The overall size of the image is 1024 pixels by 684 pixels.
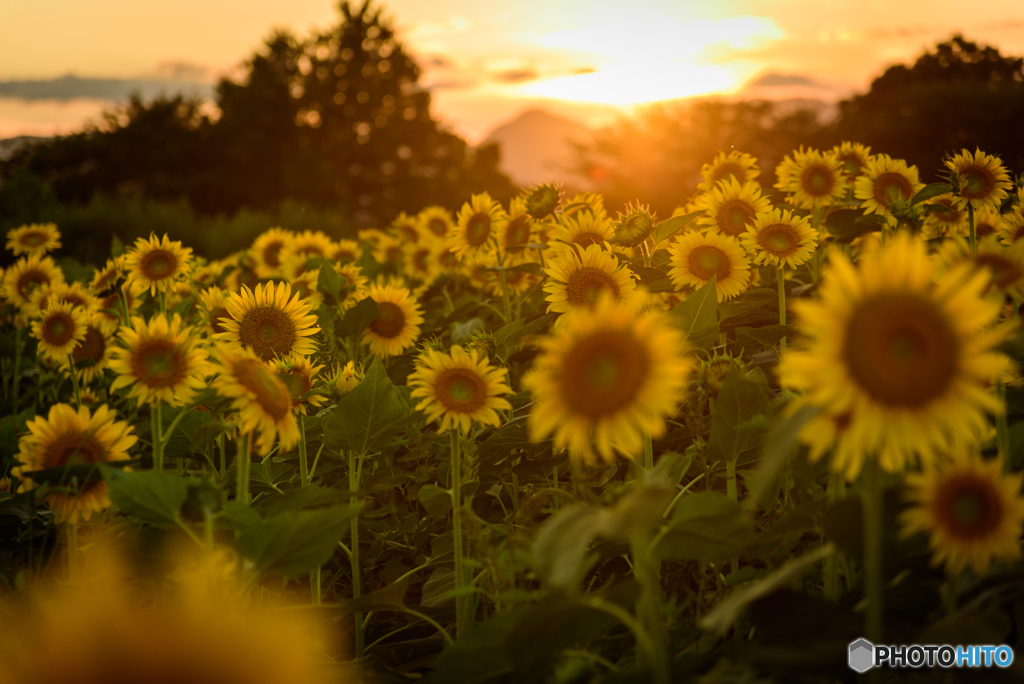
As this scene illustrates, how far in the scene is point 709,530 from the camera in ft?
4.17

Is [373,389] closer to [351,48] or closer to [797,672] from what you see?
[797,672]

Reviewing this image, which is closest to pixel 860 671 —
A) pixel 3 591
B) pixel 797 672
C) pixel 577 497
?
pixel 797 672

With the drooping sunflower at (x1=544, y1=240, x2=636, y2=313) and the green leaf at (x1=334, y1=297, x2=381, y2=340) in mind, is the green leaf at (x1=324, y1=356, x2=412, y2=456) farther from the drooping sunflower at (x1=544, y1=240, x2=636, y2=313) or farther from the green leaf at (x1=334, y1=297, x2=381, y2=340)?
the green leaf at (x1=334, y1=297, x2=381, y2=340)

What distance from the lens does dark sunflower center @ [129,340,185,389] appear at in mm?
1698

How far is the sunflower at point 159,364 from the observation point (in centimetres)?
168

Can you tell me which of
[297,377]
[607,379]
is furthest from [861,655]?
[297,377]

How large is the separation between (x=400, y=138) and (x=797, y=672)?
4018cm

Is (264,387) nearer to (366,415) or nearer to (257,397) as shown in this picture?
(257,397)

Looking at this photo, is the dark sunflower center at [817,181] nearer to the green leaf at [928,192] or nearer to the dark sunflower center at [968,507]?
the green leaf at [928,192]

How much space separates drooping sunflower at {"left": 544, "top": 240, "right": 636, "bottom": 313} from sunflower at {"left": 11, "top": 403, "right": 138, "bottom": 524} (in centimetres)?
119

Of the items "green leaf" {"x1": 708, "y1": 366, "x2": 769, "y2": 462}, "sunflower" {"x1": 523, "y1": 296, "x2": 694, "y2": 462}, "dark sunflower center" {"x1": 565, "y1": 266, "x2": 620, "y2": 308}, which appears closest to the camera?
"sunflower" {"x1": 523, "y1": 296, "x2": 694, "y2": 462}

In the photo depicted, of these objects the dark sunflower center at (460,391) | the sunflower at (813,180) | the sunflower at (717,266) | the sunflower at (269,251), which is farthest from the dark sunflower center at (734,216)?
the sunflower at (269,251)

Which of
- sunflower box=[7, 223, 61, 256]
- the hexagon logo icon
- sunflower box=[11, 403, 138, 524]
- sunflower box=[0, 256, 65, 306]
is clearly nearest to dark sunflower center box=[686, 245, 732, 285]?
the hexagon logo icon

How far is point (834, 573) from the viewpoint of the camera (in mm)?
1263
